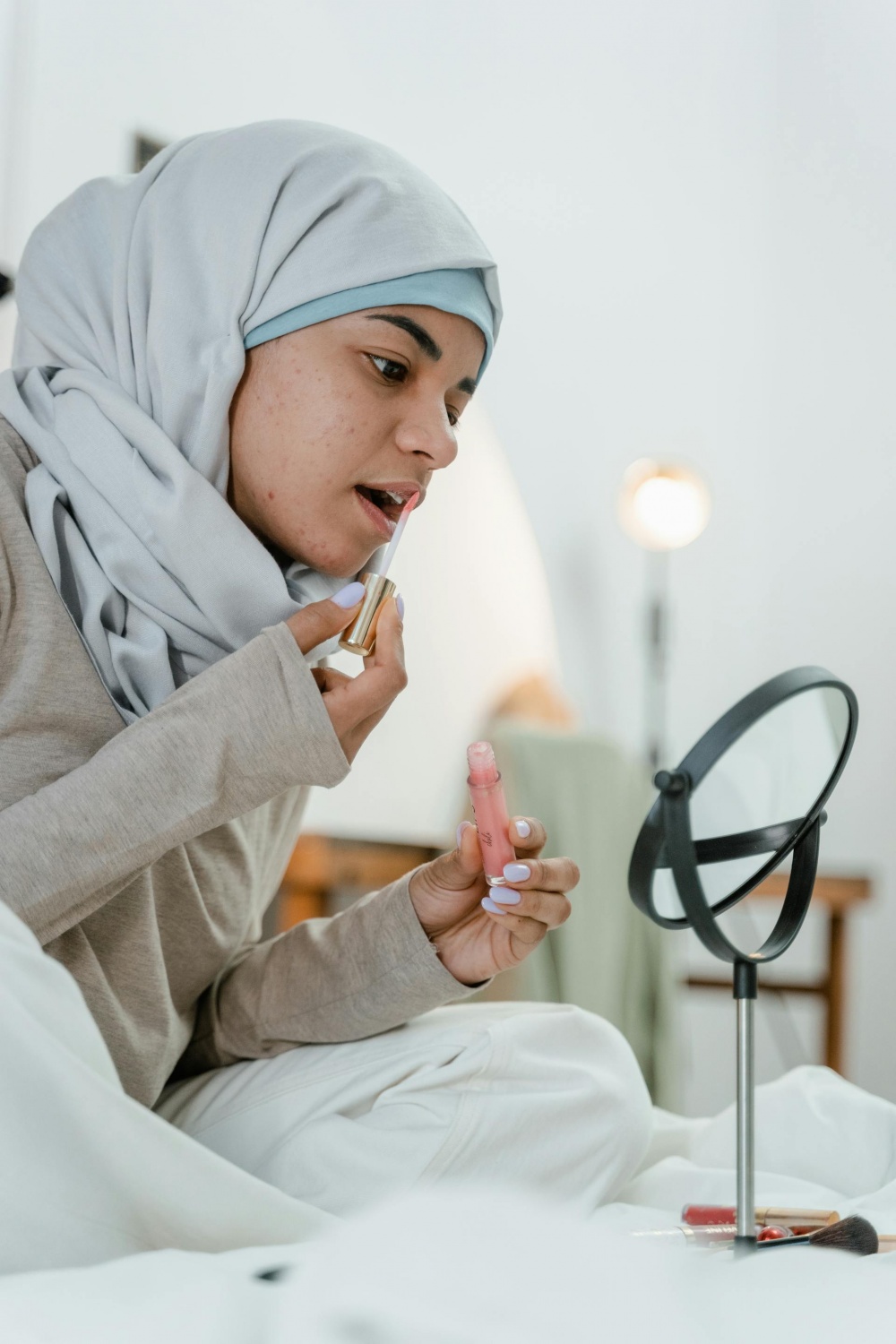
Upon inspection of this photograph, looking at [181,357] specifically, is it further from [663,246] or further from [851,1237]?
[663,246]

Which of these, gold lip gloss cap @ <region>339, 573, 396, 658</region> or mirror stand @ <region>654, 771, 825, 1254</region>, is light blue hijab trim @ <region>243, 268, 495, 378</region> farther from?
mirror stand @ <region>654, 771, 825, 1254</region>

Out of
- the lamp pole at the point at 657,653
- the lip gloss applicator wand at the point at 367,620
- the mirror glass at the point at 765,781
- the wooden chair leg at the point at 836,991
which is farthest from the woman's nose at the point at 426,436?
the lamp pole at the point at 657,653

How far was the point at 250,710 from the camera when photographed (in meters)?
0.65

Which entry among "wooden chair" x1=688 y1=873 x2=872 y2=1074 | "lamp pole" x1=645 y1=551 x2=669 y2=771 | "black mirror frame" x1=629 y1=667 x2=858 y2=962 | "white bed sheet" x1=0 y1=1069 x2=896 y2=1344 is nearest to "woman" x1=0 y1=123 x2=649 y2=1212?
"black mirror frame" x1=629 y1=667 x2=858 y2=962

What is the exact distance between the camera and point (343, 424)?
2.76ft

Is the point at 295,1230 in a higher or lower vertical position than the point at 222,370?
lower

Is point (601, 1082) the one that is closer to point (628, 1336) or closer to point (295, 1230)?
point (295, 1230)

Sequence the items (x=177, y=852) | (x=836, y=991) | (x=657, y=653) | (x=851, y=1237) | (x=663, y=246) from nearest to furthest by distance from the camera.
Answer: (x=851, y=1237), (x=177, y=852), (x=836, y=991), (x=663, y=246), (x=657, y=653)

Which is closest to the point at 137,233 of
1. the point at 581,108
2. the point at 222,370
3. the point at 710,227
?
the point at 222,370

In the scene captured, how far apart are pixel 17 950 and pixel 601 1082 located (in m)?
0.45

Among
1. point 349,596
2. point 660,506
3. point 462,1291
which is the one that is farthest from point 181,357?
point 660,506

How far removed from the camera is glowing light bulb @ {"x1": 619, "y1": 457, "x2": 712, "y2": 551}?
2227mm

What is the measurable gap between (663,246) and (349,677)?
1.73 meters

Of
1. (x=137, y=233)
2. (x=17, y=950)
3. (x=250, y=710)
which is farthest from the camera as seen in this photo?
(x=137, y=233)
